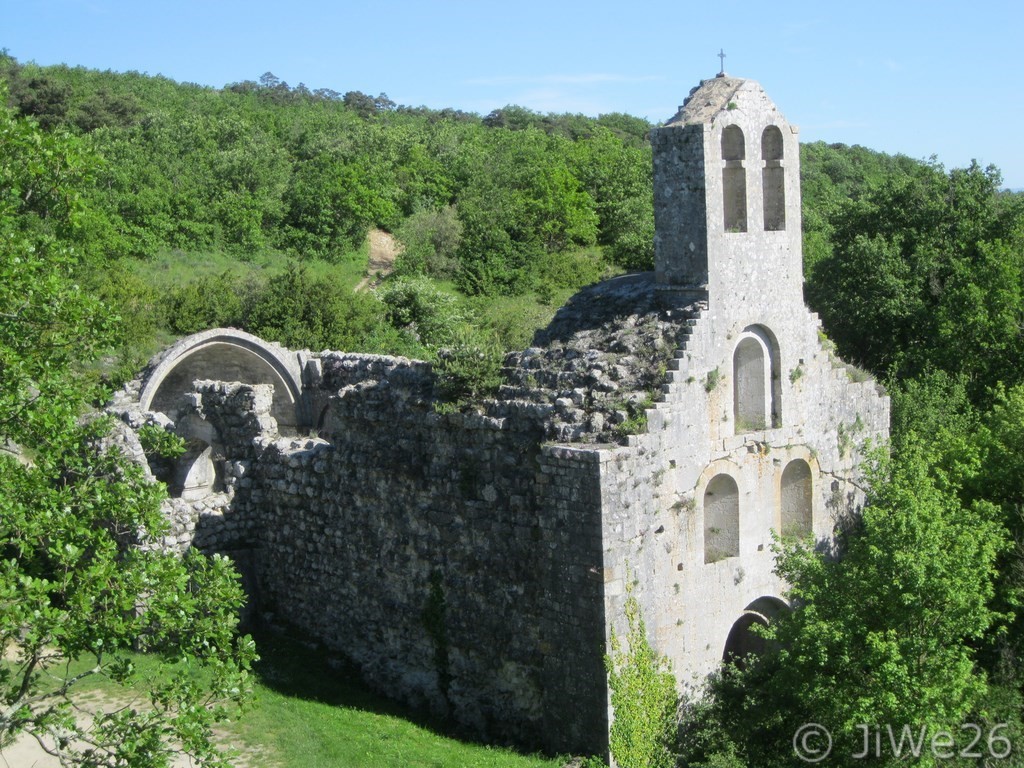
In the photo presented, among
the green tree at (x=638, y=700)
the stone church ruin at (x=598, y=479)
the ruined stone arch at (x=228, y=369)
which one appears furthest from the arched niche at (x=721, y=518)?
the ruined stone arch at (x=228, y=369)

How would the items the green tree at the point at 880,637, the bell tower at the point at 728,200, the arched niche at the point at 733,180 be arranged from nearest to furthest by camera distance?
the green tree at the point at 880,637 → the bell tower at the point at 728,200 → the arched niche at the point at 733,180

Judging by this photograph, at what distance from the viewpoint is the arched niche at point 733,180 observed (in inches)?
601

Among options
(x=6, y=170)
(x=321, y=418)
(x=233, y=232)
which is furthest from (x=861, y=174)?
(x=6, y=170)

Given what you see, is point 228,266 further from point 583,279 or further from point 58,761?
point 58,761

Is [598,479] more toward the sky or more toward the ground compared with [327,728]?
more toward the sky

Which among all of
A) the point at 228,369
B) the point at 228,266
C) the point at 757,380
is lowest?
the point at 757,380

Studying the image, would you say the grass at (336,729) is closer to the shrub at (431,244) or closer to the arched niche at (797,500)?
the arched niche at (797,500)

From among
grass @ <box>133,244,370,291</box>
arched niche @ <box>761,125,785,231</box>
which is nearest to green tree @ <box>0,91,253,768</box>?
arched niche @ <box>761,125,785,231</box>

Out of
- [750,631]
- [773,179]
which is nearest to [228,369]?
[773,179]

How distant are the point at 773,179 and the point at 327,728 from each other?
9.18m

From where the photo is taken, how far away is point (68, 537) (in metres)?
9.28

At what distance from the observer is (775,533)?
1511 cm

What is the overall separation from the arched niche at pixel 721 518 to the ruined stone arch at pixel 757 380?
897mm

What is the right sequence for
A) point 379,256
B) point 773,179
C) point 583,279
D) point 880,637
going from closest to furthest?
point 880,637 < point 773,179 < point 583,279 < point 379,256
